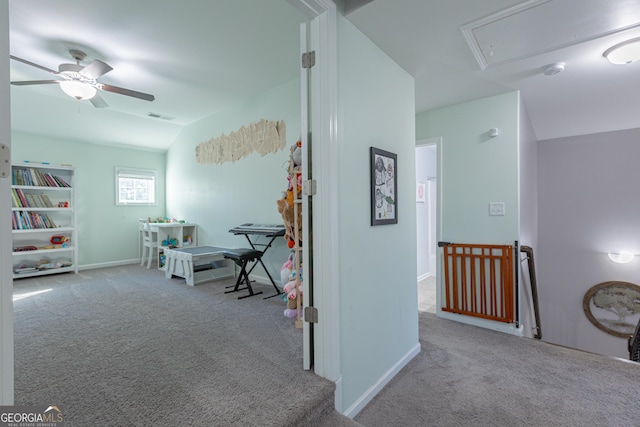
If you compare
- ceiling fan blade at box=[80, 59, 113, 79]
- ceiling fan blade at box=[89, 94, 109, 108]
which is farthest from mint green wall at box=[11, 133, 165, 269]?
ceiling fan blade at box=[80, 59, 113, 79]

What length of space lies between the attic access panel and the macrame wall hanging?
227 centimetres

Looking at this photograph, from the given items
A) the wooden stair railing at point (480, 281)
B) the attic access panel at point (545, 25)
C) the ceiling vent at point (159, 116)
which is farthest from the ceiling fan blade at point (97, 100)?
the wooden stair railing at point (480, 281)

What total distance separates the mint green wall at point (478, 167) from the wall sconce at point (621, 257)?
2.60 m

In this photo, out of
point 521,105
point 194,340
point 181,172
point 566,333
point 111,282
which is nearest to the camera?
point 194,340

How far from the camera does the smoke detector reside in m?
2.29

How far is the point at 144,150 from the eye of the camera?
5.65 m

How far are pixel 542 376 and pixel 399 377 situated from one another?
1.02 meters

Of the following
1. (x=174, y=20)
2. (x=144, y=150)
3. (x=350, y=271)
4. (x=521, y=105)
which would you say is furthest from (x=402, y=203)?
(x=144, y=150)

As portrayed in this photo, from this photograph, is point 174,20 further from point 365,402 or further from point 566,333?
point 566,333

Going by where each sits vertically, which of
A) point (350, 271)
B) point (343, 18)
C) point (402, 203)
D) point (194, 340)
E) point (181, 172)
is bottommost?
point (194, 340)

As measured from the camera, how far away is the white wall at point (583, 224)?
4.02 meters

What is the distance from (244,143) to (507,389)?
153 inches

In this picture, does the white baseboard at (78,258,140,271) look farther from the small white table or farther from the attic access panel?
the attic access panel

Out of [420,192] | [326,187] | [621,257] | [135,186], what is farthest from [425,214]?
[135,186]
